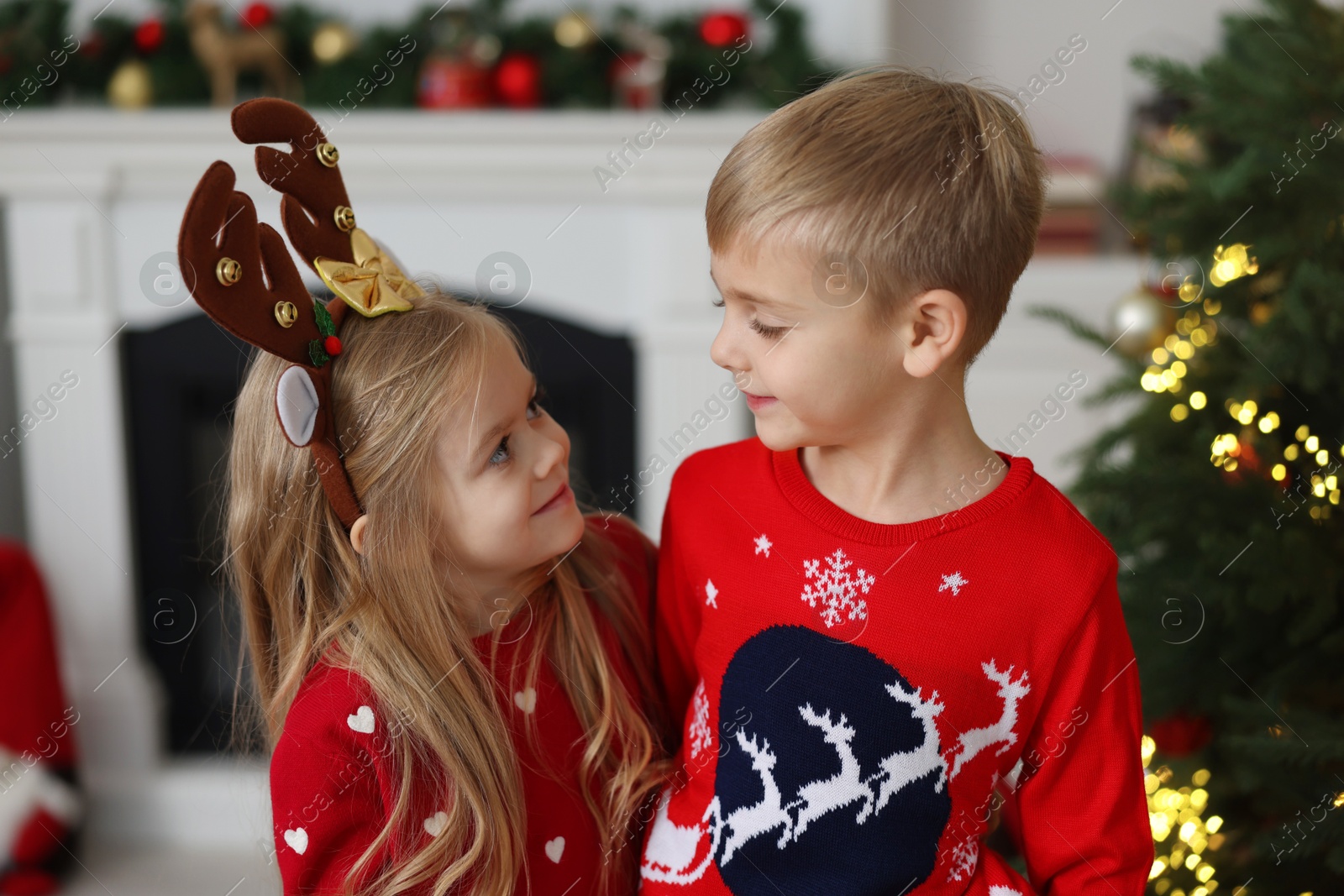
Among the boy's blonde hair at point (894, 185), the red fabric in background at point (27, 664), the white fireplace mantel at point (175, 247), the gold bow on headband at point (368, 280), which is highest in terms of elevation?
the boy's blonde hair at point (894, 185)

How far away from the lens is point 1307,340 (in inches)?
45.0

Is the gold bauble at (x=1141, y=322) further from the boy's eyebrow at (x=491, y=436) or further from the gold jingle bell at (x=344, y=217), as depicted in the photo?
the gold jingle bell at (x=344, y=217)


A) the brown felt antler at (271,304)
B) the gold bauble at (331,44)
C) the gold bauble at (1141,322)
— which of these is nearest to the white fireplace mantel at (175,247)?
the gold bauble at (331,44)

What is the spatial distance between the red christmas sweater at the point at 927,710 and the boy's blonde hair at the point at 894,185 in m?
0.19

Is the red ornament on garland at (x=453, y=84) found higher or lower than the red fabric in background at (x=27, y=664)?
higher

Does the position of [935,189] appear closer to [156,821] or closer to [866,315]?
[866,315]

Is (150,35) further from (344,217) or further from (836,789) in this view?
(836,789)

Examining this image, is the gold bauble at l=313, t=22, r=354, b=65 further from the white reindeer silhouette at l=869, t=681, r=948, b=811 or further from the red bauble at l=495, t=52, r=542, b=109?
the white reindeer silhouette at l=869, t=681, r=948, b=811

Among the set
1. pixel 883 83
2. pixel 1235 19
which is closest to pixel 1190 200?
pixel 1235 19

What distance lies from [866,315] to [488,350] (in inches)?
12.7

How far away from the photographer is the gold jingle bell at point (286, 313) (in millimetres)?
846

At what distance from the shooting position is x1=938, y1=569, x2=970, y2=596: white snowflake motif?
835 mm

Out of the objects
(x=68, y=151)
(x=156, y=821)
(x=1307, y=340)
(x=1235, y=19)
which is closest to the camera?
(x=1307, y=340)

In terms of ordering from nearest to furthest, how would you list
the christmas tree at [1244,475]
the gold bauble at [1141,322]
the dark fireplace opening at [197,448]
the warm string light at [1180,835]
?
1. the christmas tree at [1244,475]
2. the warm string light at [1180,835]
3. the gold bauble at [1141,322]
4. the dark fireplace opening at [197,448]
